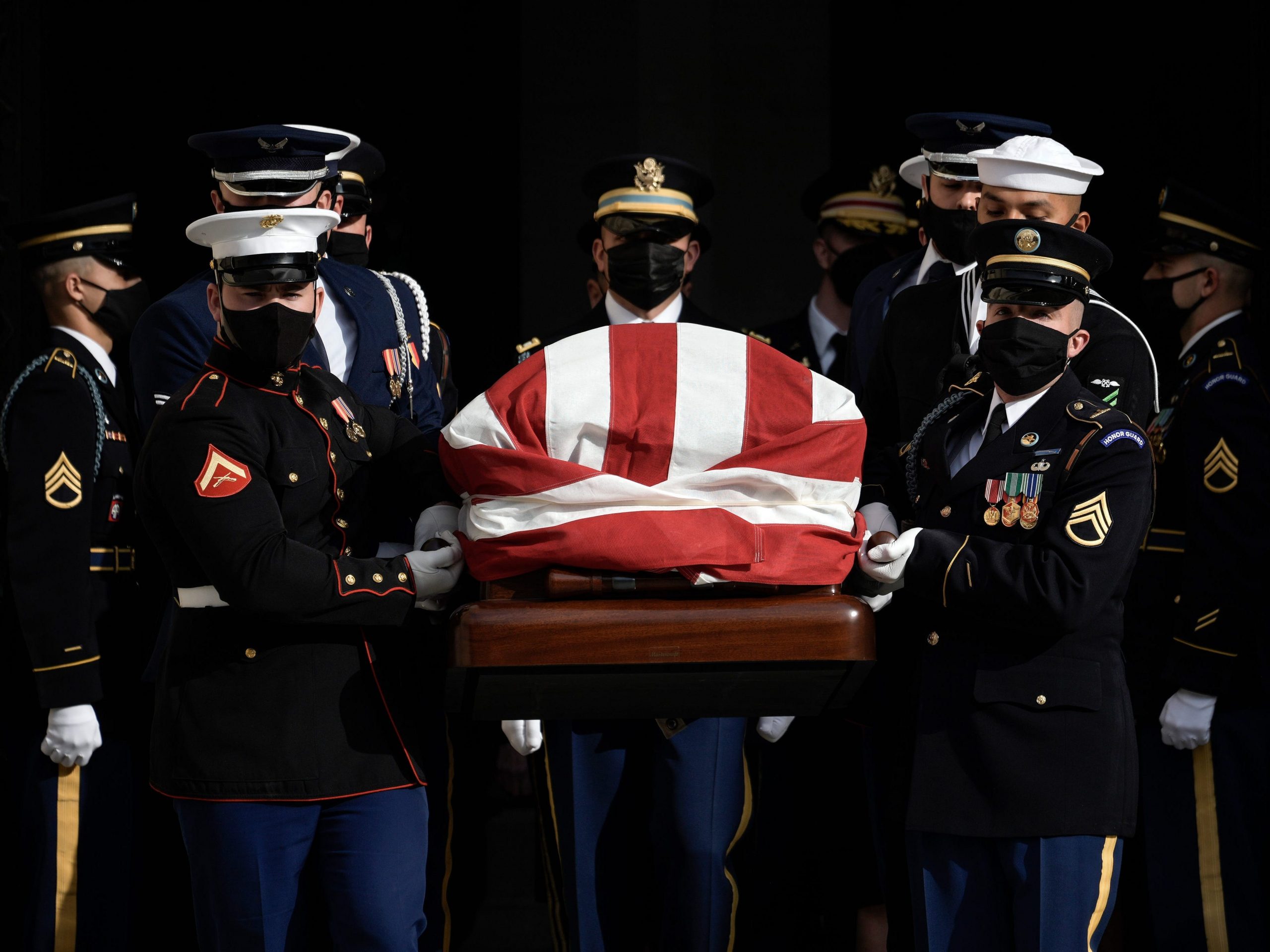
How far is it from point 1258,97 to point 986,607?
2018 mm

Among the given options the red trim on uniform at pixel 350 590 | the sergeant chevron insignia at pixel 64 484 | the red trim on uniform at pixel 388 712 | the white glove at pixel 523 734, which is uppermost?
the red trim on uniform at pixel 350 590

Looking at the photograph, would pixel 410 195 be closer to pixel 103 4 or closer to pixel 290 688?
pixel 103 4

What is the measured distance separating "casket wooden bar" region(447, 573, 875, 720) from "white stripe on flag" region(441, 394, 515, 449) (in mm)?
245

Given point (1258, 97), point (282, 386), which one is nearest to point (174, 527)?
point (282, 386)

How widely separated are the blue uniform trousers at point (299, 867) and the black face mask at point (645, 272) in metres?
1.68

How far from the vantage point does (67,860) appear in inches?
148

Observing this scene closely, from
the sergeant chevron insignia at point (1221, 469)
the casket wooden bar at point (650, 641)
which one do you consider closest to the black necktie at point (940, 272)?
the sergeant chevron insignia at point (1221, 469)

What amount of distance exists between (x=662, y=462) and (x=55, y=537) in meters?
1.77

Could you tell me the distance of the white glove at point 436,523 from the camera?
2.91 m

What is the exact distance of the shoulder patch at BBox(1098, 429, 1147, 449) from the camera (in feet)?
9.40

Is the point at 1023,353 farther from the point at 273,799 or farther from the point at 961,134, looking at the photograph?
the point at 273,799

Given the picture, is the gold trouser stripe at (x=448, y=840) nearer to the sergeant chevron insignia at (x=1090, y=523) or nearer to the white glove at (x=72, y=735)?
the white glove at (x=72, y=735)

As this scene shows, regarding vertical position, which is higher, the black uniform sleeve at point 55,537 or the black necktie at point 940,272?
the black necktie at point 940,272

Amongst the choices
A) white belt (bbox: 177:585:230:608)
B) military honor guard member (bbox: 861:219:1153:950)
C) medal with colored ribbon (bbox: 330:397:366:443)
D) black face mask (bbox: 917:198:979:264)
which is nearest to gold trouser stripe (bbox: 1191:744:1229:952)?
military honor guard member (bbox: 861:219:1153:950)
